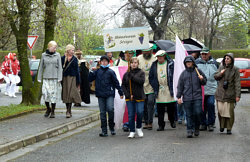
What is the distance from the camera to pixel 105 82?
31.7 ft

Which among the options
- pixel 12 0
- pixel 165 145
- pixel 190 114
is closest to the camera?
pixel 165 145

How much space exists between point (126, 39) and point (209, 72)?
2.13m

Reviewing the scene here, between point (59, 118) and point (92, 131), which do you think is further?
point (59, 118)

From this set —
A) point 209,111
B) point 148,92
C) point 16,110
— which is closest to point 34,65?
point 16,110

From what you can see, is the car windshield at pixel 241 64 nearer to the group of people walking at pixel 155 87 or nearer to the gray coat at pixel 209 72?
the group of people walking at pixel 155 87

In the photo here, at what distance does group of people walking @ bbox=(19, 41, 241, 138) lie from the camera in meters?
9.66

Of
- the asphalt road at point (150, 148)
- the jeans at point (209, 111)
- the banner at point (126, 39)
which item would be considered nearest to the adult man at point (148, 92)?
the asphalt road at point (150, 148)

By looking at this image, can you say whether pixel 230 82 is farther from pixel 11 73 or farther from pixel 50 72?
pixel 11 73

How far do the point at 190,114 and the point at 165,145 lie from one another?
1.52 m

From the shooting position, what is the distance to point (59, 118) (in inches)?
472

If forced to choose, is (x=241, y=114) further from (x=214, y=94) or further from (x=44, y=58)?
(x=44, y=58)

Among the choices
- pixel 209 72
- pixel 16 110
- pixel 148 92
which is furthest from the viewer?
pixel 16 110

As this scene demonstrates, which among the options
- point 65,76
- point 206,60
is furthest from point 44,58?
point 206,60

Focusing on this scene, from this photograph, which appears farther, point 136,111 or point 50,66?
point 50,66
